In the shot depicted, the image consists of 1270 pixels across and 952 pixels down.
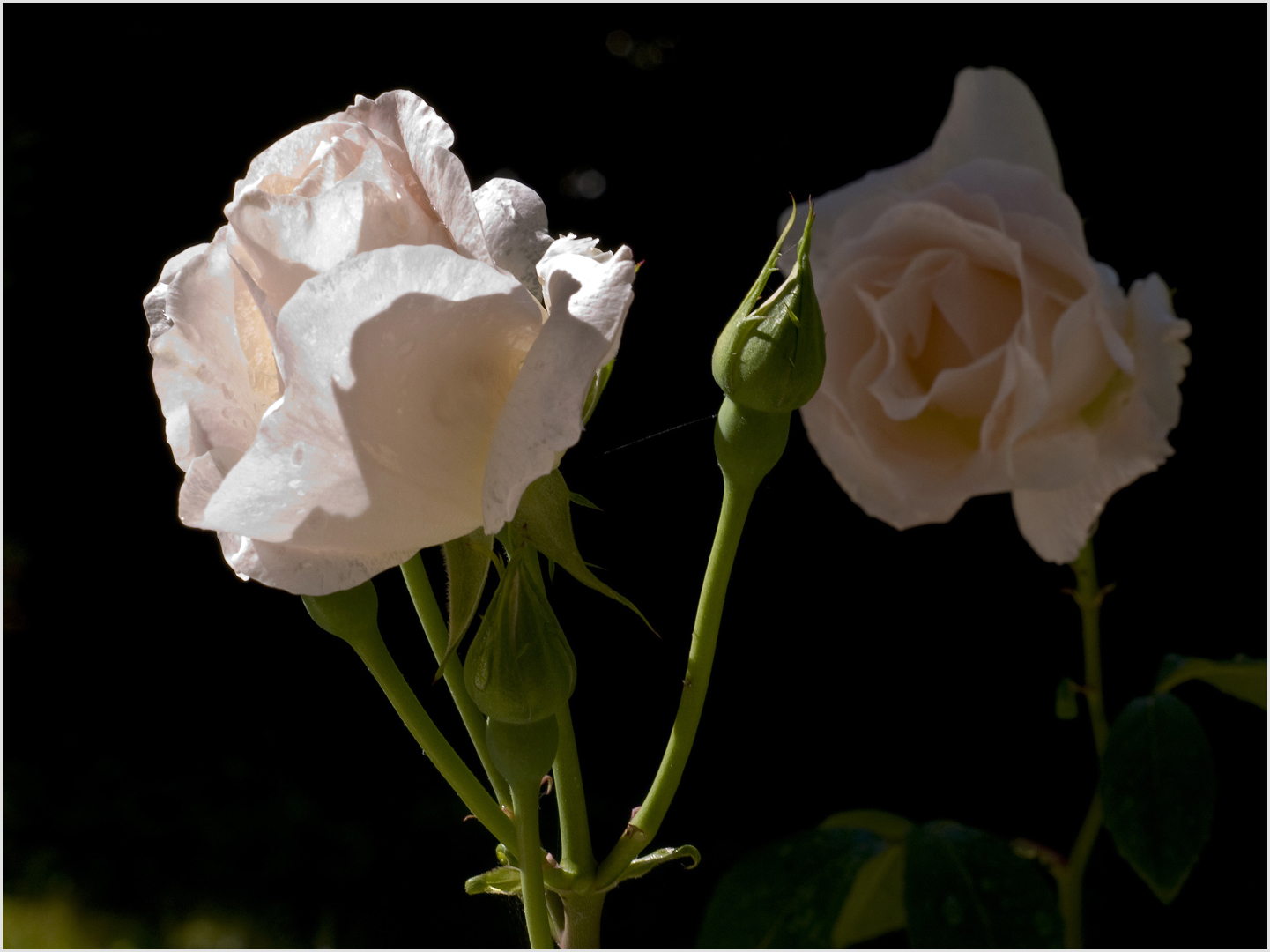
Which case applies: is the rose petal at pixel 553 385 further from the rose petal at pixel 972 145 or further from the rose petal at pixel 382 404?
the rose petal at pixel 972 145

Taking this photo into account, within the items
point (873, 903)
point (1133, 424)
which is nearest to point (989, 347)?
point (1133, 424)

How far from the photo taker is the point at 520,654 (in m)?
0.21

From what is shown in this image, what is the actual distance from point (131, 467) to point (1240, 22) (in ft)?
2.96

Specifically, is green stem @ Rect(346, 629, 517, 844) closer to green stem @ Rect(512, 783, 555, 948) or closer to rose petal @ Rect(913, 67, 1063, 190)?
green stem @ Rect(512, 783, 555, 948)

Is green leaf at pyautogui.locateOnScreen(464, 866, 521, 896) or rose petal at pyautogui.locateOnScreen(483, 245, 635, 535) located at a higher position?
rose petal at pyautogui.locateOnScreen(483, 245, 635, 535)

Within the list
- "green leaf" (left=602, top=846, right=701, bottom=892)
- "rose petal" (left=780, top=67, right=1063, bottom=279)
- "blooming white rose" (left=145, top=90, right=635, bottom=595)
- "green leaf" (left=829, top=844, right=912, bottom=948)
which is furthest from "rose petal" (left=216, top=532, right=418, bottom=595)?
"green leaf" (left=829, top=844, right=912, bottom=948)

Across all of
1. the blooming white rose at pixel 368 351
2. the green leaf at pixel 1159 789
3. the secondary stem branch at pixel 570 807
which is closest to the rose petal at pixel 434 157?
the blooming white rose at pixel 368 351

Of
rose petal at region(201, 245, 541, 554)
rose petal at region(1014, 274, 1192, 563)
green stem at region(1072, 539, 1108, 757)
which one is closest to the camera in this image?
rose petal at region(201, 245, 541, 554)

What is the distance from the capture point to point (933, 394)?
0.33 meters

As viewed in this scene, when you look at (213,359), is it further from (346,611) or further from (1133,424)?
(1133,424)

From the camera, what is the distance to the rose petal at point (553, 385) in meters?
0.18

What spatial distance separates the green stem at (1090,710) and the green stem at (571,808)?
258mm

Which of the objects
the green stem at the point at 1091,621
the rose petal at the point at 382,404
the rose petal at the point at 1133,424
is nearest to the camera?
the rose petal at the point at 382,404

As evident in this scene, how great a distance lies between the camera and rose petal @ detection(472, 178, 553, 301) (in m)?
0.22
